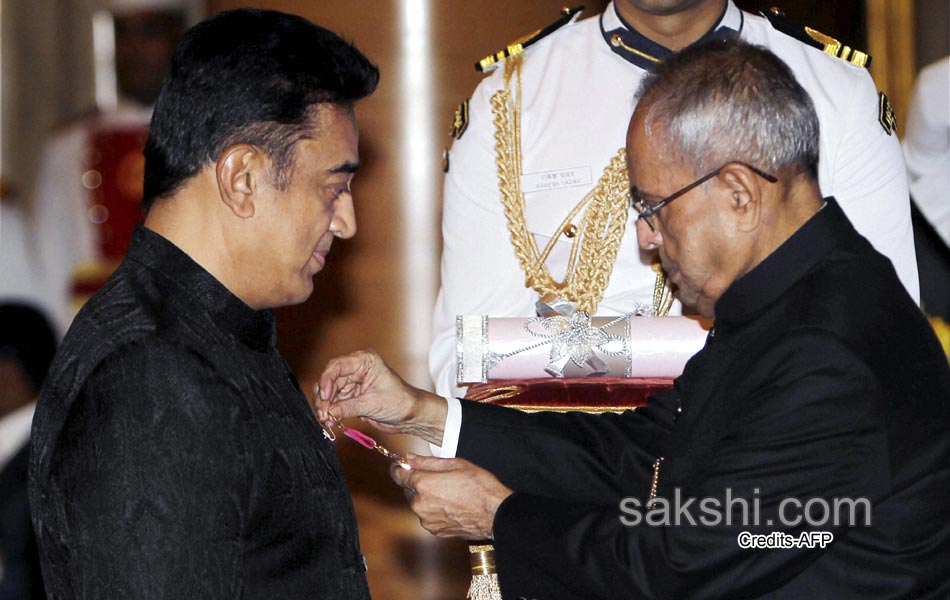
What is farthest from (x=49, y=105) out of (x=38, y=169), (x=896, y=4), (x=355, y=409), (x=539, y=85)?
(x=896, y=4)

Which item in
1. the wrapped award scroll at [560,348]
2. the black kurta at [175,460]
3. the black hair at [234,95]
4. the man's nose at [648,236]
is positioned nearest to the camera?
the black kurta at [175,460]

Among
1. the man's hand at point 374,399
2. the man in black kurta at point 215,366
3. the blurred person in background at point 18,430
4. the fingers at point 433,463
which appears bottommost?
the blurred person in background at point 18,430

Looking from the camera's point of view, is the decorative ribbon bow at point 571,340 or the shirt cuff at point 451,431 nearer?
the shirt cuff at point 451,431

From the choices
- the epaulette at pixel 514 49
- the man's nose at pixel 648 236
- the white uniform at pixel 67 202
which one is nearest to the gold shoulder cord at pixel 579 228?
the epaulette at pixel 514 49

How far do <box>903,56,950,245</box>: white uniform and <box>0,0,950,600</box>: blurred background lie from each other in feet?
3.95

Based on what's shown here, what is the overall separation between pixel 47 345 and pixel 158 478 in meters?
2.52

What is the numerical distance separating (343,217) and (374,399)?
65cm

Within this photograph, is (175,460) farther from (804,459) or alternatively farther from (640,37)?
(640,37)

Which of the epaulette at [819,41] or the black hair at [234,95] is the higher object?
the epaulette at [819,41]

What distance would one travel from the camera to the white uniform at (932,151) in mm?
4191

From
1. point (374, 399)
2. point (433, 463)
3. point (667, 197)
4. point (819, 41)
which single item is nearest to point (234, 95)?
point (667, 197)

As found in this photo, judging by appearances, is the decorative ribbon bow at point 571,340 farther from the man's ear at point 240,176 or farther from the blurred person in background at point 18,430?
the blurred person in background at point 18,430

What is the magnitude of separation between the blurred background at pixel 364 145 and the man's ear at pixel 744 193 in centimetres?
235

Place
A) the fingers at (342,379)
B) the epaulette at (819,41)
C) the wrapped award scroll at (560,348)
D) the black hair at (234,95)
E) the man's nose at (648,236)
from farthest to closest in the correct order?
the epaulette at (819,41) → the wrapped award scroll at (560,348) → the fingers at (342,379) → the man's nose at (648,236) → the black hair at (234,95)
